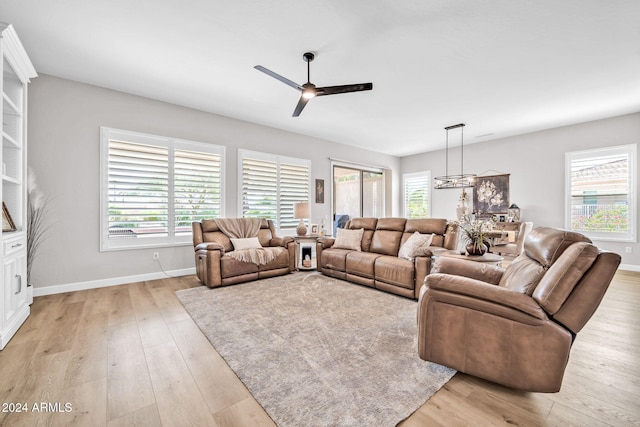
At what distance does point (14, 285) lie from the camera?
246 cm

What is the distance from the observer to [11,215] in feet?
8.78

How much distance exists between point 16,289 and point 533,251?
176 inches

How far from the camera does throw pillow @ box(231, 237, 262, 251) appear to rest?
4.20m

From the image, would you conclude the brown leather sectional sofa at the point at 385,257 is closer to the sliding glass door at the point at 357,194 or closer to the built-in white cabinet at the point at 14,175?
the sliding glass door at the point at 357,194

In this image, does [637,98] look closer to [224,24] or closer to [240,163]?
[224,24]

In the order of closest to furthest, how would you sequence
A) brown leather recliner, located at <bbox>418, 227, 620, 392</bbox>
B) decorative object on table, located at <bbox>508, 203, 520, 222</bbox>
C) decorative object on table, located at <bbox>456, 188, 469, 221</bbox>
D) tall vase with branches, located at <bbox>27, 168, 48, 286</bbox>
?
brown leather recliner, located at <bbox>418, 227, 620, 392</bbox>, tall vase with branches, located at <bbox>27, 168, 48, 286</bbox>, decorative object on table, located at <bbox>456, 188, 469, 221</bbox>, decorative object on table, located at <bbox>508, 203, 520, 222</bbox>

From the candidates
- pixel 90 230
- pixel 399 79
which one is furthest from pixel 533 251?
pixel 90 230

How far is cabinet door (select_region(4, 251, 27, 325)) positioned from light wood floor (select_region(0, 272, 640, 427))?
0.20 metres

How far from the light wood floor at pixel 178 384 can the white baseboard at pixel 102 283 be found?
99 cm

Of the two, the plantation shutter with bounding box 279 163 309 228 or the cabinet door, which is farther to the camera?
the plantation shutter with bounding box 279 163 309 228

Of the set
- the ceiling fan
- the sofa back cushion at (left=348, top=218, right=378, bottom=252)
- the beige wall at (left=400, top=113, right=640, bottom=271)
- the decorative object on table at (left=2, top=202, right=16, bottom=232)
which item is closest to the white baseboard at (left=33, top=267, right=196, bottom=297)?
the decorative object on table at (left=2, top=202, right=16, bottom=232)

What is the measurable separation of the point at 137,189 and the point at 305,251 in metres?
2.95

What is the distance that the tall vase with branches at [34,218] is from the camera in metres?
3.27

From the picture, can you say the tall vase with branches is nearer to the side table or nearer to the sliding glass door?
the side table
